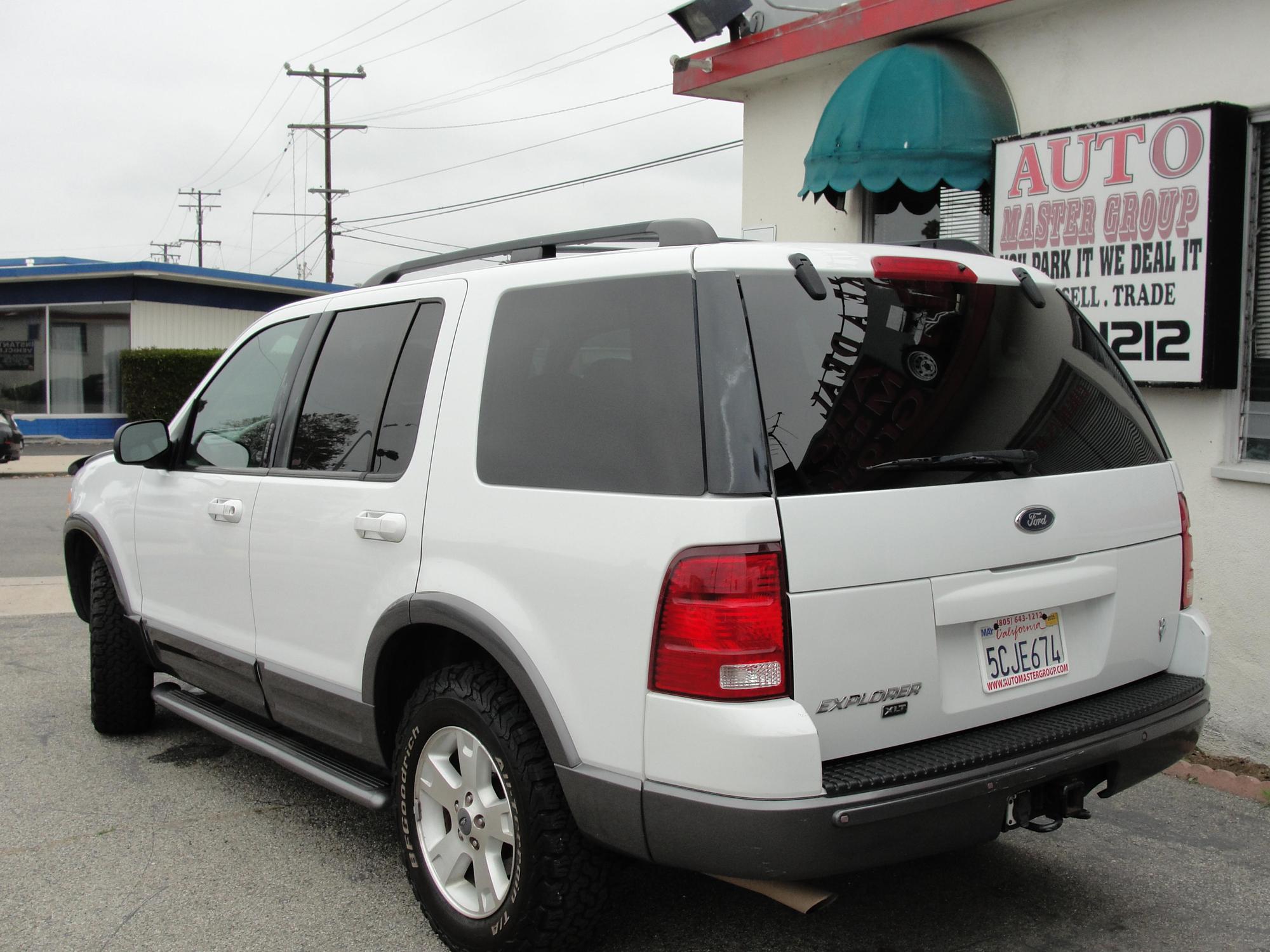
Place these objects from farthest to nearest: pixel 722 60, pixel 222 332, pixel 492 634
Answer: pixel 222 332
pixel 722 60
pixel 492 634

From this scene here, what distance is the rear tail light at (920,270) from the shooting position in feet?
9.81

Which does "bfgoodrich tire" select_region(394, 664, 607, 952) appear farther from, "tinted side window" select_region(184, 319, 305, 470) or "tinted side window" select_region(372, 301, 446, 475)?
"tinted side window" select_region(184, 319, 305, 470)

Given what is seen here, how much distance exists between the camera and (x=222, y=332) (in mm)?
28859

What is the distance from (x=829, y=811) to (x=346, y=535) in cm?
180

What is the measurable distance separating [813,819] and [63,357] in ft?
92.7

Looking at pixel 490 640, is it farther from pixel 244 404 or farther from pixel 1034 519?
pixel 244 404

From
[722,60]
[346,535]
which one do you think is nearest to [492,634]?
[346,535]

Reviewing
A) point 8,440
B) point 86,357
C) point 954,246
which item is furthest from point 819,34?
point 86,357

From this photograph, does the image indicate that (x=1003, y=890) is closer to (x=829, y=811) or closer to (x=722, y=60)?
(x=829, y=811)

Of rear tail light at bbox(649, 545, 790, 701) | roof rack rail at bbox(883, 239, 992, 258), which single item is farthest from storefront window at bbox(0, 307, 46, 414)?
rear tail light at bbox(649, 545, 790, 701)

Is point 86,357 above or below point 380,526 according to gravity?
above

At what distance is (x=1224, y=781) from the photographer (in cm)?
494

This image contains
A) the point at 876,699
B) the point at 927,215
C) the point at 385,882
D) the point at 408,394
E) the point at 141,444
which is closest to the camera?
the point at 876,699

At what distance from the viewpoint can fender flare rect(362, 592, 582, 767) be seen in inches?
112
